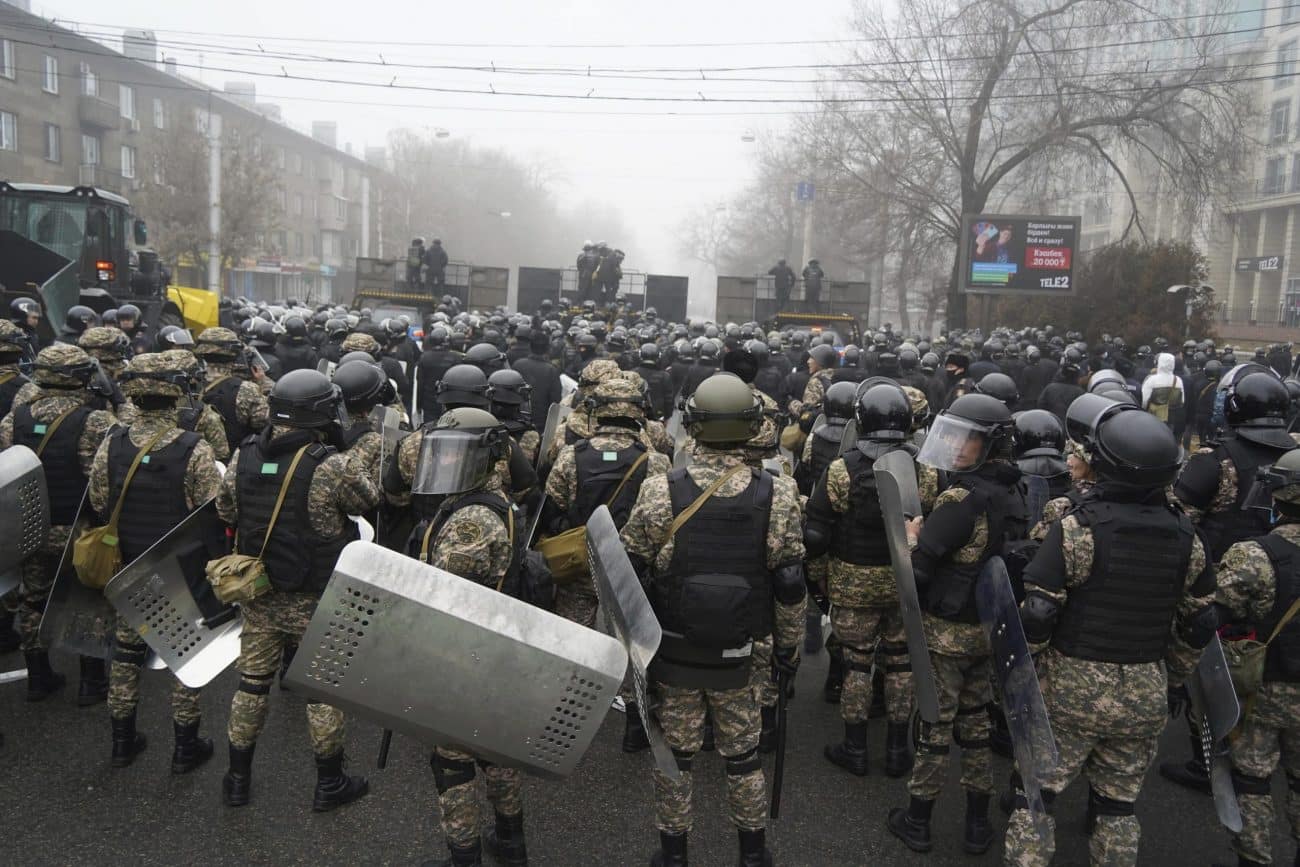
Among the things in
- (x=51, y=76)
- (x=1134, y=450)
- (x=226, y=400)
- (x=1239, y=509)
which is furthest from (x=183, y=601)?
(x=51, y=76)

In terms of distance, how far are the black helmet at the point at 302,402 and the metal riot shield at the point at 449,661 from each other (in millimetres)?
1729

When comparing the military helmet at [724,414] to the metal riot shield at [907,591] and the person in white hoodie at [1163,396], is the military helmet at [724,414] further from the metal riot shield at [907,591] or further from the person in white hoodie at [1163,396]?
the person in white hoodie at [1163,396]

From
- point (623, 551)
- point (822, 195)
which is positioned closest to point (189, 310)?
point (623, 551)

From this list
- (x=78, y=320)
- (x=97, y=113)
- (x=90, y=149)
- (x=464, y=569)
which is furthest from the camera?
(x=90, y=149)

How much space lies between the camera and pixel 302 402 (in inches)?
166

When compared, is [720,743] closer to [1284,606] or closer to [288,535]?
[288,535]

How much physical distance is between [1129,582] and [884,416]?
1.54 metres

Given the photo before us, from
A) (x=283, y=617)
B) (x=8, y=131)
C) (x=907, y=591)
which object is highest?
(x=8, y=131)

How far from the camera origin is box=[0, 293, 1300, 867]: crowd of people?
3.47 metres

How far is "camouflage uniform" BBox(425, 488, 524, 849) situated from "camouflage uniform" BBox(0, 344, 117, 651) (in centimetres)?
292

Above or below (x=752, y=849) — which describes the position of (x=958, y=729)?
above

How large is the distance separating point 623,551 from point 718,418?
694mm

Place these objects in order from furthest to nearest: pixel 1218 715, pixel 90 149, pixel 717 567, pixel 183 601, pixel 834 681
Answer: pixel 90 149
pixel 834 681
pixel 183 601
pixel 1218 715
pixel 717 567

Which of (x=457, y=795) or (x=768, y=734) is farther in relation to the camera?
(x=768, y=734)
